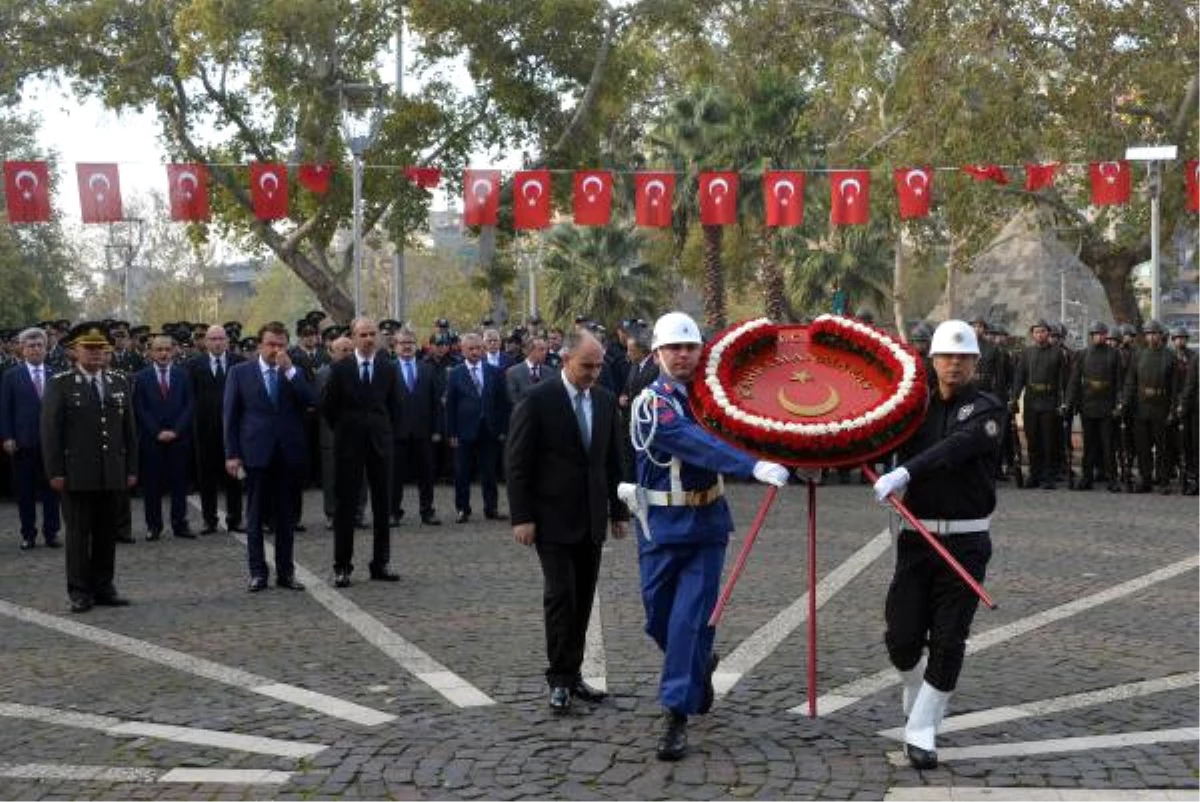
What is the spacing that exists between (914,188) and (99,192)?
1325 cm

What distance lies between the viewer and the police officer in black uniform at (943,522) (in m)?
6.09

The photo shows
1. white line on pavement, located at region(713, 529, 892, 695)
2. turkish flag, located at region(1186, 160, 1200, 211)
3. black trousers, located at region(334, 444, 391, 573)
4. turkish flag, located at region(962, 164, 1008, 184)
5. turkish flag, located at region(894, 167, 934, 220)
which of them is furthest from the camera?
turkish flag, located at region(894, 167, 934, 220)

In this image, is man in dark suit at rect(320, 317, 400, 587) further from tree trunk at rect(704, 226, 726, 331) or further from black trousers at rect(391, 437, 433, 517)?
tree trunk at rect(704, 226, 726, 331)

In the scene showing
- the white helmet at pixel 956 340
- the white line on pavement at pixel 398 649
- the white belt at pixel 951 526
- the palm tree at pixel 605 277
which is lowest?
the white line on pavement at pixel 398 649

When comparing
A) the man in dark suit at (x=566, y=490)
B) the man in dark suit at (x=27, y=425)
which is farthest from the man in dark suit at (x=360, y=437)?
the man in dark suit at (x=27, y=425)

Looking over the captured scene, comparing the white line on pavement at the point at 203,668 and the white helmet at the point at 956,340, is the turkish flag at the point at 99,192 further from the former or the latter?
the white helmet at the point at 956,340

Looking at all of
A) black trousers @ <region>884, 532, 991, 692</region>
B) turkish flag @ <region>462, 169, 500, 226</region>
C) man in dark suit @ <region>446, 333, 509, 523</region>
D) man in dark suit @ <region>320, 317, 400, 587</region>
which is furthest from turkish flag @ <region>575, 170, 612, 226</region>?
black trousers @ <region>884, 532, 991, 692</region>

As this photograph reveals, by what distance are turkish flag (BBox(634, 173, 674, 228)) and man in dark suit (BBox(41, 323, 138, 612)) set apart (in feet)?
48.8

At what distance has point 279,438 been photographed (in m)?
11.1

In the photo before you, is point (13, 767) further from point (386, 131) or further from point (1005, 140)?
point (386, 131)

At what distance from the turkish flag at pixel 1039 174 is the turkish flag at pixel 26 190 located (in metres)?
15.7

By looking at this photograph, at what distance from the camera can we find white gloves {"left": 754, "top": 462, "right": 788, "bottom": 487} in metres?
5.92

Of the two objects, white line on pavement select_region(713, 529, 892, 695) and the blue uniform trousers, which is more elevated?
the blue uniform trousers

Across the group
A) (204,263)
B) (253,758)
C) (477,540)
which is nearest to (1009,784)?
(253,758)
